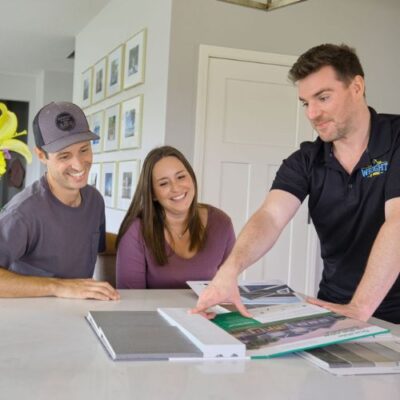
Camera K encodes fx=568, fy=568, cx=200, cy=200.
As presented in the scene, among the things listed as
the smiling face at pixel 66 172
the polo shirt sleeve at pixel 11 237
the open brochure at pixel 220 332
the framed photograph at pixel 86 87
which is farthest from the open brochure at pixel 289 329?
the framed photograph at pixel 86 87

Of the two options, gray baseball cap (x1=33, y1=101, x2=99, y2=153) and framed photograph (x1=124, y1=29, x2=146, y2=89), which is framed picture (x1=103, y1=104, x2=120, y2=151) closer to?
framed photograph (x1=124, y1=29, x2=146, y2=89)

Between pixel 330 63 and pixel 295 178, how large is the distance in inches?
15.0

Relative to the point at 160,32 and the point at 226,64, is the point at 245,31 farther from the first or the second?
the point at 160,32

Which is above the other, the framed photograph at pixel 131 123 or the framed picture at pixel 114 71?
the framed picture at pixel 114 71

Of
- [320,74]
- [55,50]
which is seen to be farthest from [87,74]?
[320,74]

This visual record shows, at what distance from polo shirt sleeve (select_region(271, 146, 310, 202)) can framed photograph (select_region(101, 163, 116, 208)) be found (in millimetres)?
3093

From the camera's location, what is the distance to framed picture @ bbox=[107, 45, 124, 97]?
4.77 meters

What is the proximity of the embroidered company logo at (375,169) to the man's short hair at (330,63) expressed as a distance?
0.27 meters

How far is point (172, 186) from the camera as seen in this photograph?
2.18 m

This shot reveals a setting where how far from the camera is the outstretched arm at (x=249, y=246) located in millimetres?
1316

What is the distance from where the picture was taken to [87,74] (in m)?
5.89

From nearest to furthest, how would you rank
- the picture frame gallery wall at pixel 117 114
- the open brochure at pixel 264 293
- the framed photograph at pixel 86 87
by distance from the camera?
the open brochure at pixel 264 293 → the picture frame gallery wall at pixel 117 114 → the framed photograph at pixel 86 87

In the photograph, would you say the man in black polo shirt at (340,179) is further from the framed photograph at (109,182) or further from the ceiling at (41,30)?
the ceiling at (41,30)

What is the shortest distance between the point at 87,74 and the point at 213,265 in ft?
14.0
